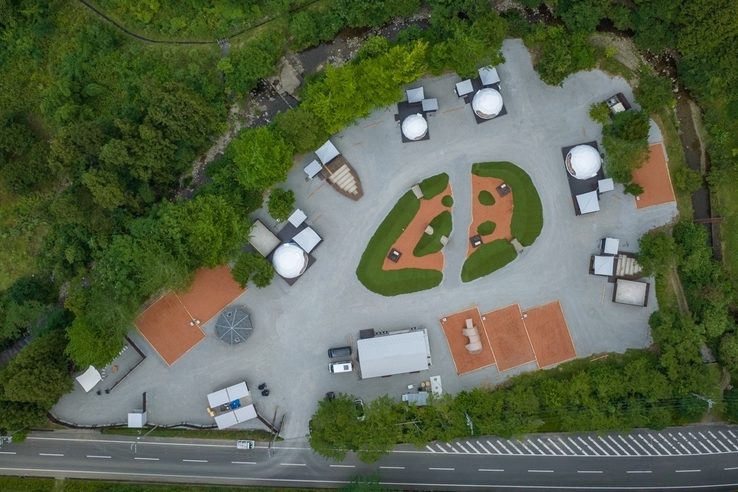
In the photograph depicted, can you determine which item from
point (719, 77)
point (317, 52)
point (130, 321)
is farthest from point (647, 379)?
point (130, 321)

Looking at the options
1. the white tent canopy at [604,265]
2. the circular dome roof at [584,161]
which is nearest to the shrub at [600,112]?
the circular dome roof at [584,161]

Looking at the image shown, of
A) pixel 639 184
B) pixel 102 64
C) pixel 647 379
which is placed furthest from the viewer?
pixel 102 64

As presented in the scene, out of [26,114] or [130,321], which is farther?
[26,114]

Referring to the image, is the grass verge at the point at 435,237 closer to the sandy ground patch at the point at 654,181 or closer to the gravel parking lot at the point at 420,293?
the gravel parking lot at the point at 420,293

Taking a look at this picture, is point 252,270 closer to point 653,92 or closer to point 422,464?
point 422,464

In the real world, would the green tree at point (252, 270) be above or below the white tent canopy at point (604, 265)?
above

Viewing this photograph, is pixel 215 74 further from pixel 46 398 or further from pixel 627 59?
pixel 627 59
